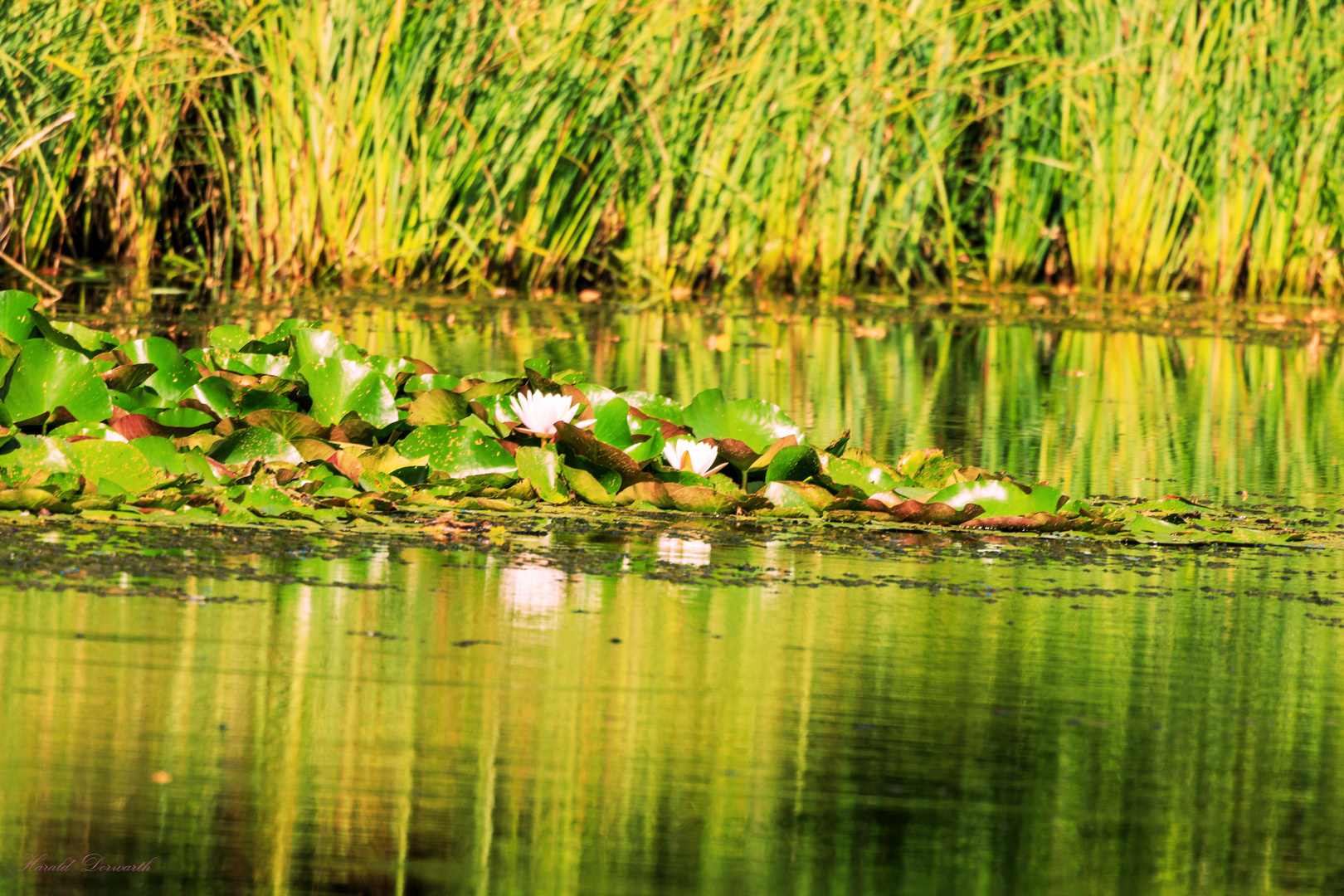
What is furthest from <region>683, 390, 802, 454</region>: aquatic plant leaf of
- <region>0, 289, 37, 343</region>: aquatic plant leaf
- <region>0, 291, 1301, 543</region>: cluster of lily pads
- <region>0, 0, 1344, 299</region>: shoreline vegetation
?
<region>0, 0, 1344, 299</region>: shoreline vegetation

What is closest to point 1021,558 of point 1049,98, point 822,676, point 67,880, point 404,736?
point 822,676

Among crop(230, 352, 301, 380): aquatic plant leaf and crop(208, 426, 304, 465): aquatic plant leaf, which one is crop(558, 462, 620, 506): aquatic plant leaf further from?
crop(230, 352, 301, 380): aquatic plant leaf

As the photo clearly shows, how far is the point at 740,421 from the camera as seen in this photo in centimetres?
465

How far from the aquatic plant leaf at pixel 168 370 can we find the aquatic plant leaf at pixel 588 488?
933 mm

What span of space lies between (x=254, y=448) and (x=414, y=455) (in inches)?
13.2

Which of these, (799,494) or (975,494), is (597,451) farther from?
(975,494)

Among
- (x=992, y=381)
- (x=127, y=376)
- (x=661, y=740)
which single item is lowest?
(x=661, y=740)

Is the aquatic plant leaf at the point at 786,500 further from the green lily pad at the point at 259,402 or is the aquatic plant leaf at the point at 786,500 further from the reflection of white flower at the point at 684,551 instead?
the green lily pad at the point at 259,402

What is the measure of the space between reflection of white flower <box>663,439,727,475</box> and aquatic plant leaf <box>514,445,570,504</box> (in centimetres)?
26

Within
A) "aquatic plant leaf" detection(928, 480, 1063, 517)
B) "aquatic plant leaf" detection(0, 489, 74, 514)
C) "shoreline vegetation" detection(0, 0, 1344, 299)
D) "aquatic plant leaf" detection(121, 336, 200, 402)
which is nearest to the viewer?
"aquatic plant leaf" detection(0, 489, 74, 514)

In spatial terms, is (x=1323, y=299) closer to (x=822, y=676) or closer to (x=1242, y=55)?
(x=1242, y=55)

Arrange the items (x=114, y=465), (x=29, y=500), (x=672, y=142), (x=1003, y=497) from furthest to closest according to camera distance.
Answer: (x=672, y=142) < (x=1003, y=497) < (x=114, y=465) < (x=29, y=500)

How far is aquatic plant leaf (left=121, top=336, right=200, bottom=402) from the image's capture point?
14.9 ft

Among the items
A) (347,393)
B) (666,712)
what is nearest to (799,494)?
(347,393)
